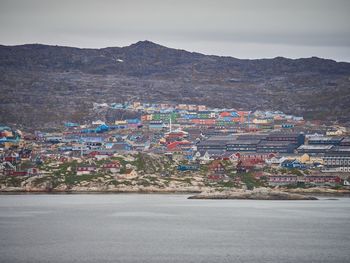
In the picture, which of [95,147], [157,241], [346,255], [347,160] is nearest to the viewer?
[346,255]

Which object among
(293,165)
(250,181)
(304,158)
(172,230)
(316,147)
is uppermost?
(172,230)

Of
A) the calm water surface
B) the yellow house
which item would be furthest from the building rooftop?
the calm water surface

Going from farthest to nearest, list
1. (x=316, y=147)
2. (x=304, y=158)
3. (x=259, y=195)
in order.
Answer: (x=316, y=147), (x=304, y=158), (x=259, y=195)

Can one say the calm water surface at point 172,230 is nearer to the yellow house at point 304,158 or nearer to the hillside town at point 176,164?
the hillside town at point 176,164

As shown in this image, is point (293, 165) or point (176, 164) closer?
point (176, 164)

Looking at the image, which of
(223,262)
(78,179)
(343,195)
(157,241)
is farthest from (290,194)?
(223,262)

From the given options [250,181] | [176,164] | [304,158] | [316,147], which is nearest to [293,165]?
[304,158]

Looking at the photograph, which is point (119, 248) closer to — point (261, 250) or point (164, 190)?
point (261, 250)

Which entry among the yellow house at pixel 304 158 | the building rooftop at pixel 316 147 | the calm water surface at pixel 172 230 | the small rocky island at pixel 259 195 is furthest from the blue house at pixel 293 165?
the calm water surface at pixel 172 230

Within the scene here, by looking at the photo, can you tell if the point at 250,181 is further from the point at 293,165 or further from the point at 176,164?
the point at 176,164
